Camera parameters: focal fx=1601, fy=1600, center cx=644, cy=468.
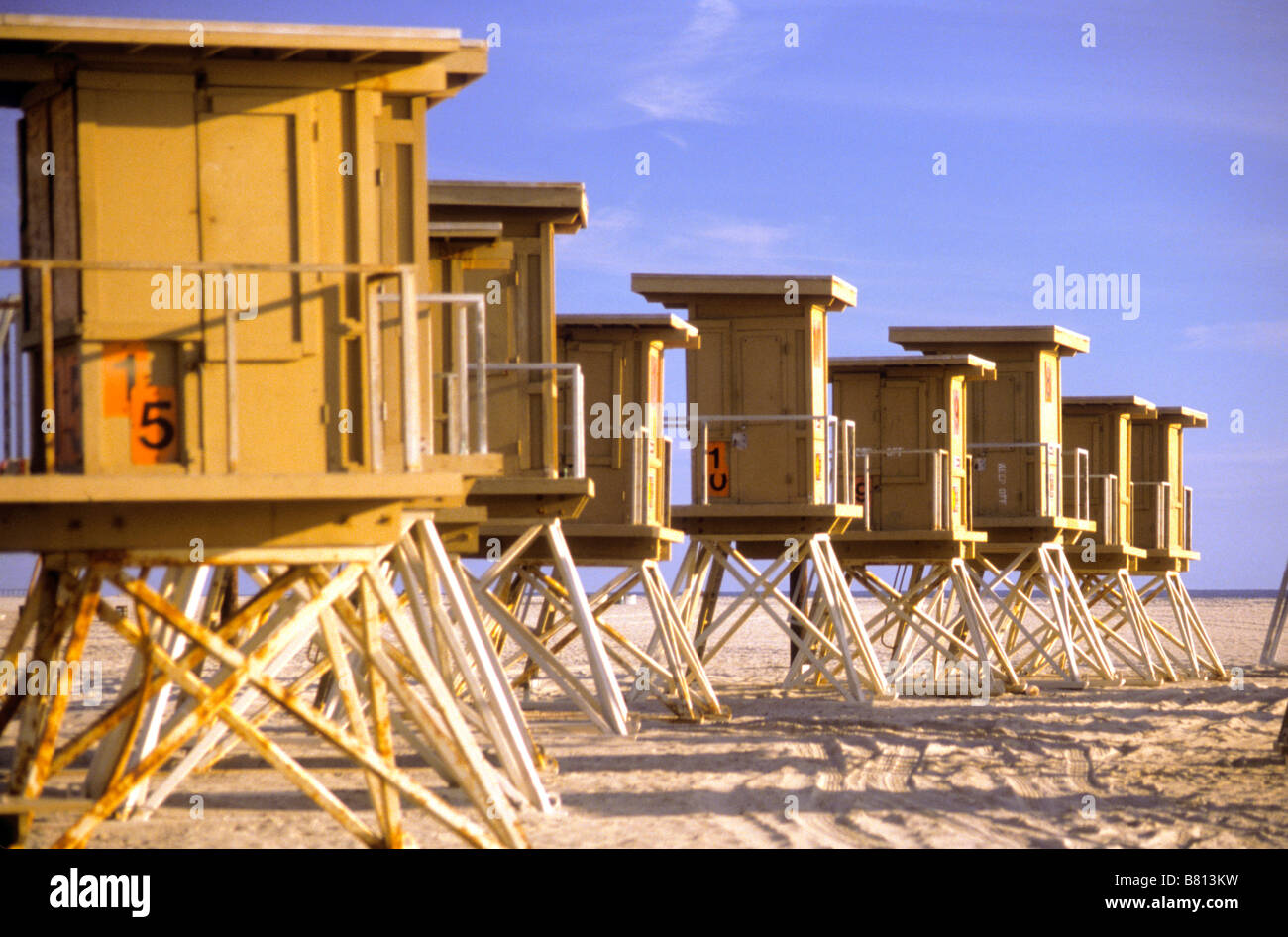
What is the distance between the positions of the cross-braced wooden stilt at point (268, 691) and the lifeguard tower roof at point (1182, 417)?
26.3m

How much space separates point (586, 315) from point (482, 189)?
2.99m

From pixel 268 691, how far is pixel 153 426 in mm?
1756

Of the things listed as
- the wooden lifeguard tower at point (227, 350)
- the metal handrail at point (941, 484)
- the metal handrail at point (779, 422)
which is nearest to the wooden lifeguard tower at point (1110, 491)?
the metal handrail at point (941, 484)

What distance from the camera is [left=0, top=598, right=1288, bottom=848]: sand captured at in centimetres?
1171

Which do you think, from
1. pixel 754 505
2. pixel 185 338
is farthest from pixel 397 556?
pixel 754 505

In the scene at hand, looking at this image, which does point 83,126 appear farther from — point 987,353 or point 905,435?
point 987,353

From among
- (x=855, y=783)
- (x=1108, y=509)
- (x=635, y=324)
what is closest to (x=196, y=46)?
(x=855, y=783)

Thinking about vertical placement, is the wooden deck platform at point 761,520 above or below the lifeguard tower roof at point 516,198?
below

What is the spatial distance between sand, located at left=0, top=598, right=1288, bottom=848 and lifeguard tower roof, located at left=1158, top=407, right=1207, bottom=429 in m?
12.7

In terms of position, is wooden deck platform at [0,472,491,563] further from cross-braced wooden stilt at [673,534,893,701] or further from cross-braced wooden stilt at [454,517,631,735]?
cross-braced wooden stilt at [673,534,893,701]

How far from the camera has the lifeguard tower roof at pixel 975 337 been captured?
25.2 metres

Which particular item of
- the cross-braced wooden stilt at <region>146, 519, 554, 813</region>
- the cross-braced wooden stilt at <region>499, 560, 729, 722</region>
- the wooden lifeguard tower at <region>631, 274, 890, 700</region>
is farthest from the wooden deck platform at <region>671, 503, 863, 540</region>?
the cross-braced wooden stilt at <region>146, 519, 554, 813</region>

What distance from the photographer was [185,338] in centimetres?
973

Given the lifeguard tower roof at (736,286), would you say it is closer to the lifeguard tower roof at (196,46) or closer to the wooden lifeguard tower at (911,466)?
the wooden lifeguard tower at (911,466)
